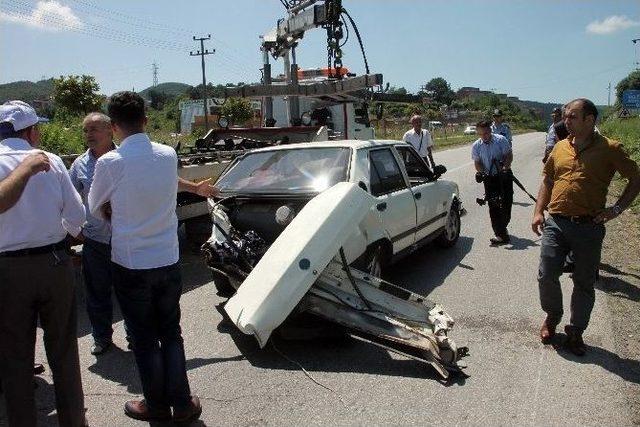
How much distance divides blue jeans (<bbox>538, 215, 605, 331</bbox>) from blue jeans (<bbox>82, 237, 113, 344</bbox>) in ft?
11.3

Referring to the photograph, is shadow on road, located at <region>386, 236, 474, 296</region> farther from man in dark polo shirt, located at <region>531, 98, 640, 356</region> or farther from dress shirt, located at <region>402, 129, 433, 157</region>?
dress shirt, located at <region>402, 129, 433, 157</region>

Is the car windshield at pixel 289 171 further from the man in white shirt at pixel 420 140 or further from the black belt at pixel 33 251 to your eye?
the man in white shirt at pixel 420 140

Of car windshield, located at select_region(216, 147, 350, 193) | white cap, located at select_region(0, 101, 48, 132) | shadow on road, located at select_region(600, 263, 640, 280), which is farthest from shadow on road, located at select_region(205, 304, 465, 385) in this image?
shadow on road, located at select_region(600, 263, 640, 280)

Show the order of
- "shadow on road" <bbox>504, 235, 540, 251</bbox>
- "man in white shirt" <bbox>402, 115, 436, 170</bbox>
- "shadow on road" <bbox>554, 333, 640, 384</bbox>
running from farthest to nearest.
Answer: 1. "man in white shirt" <bbox>402, 115, 436, 170</bbox>
2. "shadow on road" <bbox>504, 235, 540, 251</bbox>
3. "shadow on road" <bbox>554, 333, 640, 384</bbox>

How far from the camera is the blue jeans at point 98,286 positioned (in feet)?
14.6

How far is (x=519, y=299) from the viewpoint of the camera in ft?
18.1

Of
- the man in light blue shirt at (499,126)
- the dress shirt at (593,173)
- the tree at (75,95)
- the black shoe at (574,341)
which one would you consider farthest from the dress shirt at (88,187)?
the tree at (75,95)

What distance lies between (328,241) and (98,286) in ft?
6.28

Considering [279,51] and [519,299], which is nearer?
[519,299]

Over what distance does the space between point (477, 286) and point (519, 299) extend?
54 centimetres

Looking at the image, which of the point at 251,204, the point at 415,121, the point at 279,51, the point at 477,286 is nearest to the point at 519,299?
the point at 477,286

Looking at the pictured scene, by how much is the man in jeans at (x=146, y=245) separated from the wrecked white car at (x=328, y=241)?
732 millimetres

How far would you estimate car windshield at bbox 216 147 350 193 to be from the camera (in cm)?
533

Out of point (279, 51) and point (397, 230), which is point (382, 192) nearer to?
point (397, 230)
